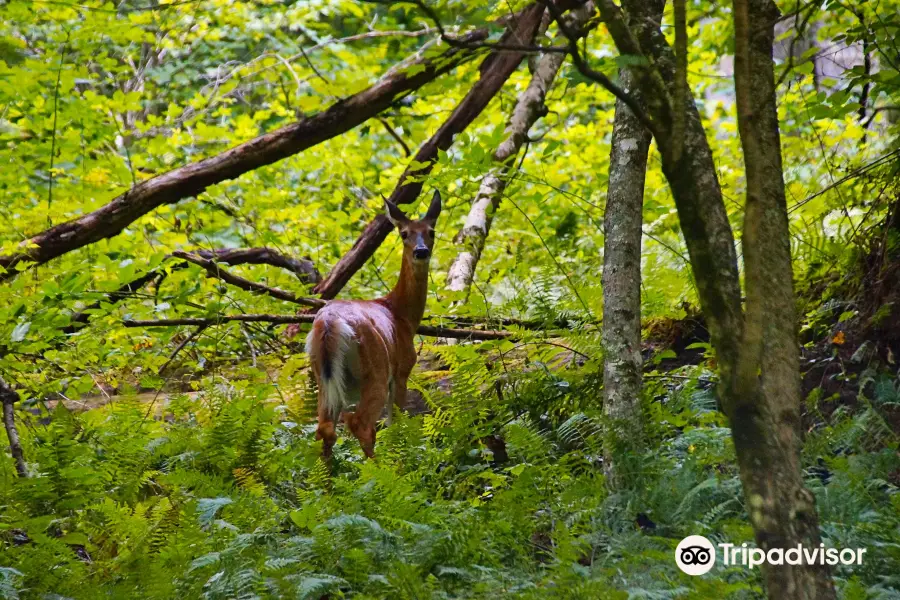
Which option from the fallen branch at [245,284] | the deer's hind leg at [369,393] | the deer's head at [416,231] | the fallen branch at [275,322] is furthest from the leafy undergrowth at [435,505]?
the fallen branch at [245,284]

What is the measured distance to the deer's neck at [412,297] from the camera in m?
6.67

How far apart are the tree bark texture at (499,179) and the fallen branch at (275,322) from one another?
2.31 feet

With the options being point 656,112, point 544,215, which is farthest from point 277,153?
point 656,112

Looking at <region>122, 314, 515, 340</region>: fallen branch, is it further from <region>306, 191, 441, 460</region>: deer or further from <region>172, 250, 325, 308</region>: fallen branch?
<region>306, 191, 441, 460</region>: deer

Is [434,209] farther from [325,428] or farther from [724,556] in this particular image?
[724,556]

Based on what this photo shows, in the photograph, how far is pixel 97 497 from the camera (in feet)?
15.2

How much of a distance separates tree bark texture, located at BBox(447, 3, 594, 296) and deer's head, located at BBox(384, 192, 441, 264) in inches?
29.8

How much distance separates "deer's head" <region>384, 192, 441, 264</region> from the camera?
260 inches

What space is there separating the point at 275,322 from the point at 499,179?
2674 mm

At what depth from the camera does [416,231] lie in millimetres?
6789

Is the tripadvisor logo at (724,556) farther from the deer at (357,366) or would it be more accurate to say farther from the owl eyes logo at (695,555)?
the deer at (357,366)

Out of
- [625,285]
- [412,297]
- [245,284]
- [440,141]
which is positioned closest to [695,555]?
[625,285]

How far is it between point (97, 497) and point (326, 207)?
6.86 meters

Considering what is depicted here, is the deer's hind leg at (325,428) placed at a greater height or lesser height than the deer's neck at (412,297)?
lesser
